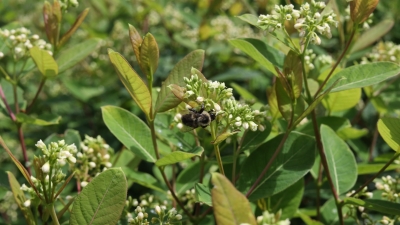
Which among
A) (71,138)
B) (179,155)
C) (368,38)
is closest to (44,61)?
(71,138)

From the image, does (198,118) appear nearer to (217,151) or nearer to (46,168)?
(217,151)

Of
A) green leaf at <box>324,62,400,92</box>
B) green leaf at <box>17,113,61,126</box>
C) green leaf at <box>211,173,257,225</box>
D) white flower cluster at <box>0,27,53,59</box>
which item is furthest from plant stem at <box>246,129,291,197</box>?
white flower cluster at <box>0,27,53,59</box>

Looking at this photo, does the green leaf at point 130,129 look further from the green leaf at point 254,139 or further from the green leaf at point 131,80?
the green leaf at point 254,139

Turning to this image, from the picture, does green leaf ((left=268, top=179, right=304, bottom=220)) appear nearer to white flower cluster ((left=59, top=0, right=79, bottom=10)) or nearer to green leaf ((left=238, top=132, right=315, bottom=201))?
green leaf ((left=238, top=132, right=315, bottom=201))

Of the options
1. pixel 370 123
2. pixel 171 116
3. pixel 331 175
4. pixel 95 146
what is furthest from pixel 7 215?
pixel 370 123

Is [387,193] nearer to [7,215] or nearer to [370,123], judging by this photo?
[370,123]
